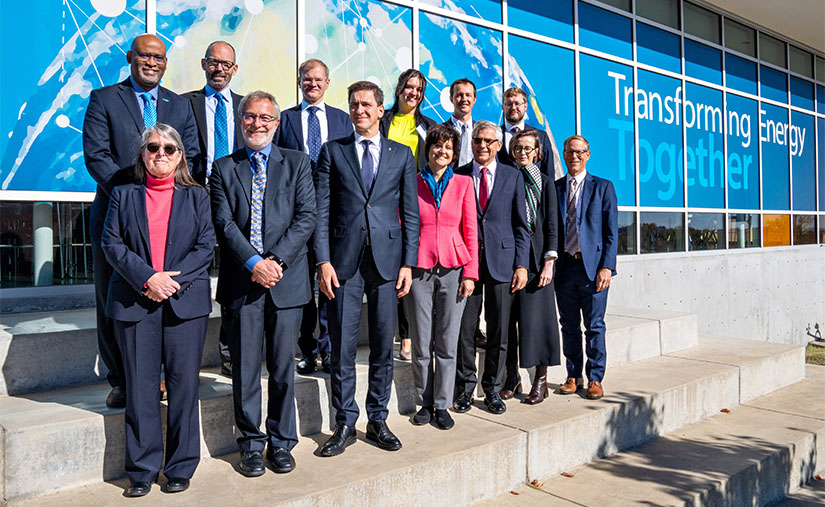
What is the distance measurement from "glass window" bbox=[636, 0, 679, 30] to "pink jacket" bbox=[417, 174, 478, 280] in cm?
801

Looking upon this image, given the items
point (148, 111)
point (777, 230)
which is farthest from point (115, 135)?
point (777, 230)

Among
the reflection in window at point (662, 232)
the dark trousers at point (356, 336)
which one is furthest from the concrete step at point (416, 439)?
the reflection in window at point (662, 232)

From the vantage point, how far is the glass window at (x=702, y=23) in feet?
37.4

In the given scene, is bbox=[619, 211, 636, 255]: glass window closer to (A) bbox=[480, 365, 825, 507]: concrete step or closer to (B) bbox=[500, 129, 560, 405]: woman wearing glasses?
(A) bbox=[480, 365, 825, 507]: concrete step

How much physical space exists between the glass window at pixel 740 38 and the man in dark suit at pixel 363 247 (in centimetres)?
1100

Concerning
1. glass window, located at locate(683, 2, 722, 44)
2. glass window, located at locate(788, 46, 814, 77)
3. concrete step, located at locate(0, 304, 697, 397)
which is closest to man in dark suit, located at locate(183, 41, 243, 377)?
concrete step, located at locate(0, 304, 697, 397)

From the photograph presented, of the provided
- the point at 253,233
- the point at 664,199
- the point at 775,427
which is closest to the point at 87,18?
the point at 253,233

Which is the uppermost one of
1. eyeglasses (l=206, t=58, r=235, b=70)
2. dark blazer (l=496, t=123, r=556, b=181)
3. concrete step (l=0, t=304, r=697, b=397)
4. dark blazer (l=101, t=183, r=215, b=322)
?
eyeglasses (l=206, t=58, r=235, b=70)

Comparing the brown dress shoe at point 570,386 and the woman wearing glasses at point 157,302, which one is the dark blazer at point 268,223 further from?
the brown dress shoe at point 570,386

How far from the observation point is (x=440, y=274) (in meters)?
4.08

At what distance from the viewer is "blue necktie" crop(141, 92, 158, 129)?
11.5 ft

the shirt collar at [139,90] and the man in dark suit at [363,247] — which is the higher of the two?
the shirt collar at [139,90]

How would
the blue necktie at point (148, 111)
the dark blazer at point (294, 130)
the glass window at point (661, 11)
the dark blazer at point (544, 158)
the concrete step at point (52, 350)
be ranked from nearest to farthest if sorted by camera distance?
the blue necktie at point (148, 111)
the concrete step at point (52, 350)
the dark blazer at point (294, 130)
the dark blazer at point (544, 158)
the glass window at point (661, 11)

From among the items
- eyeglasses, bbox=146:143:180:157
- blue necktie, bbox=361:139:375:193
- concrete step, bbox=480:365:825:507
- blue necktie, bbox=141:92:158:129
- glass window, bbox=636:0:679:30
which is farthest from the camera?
glass window, bbox=636:0:679:30
